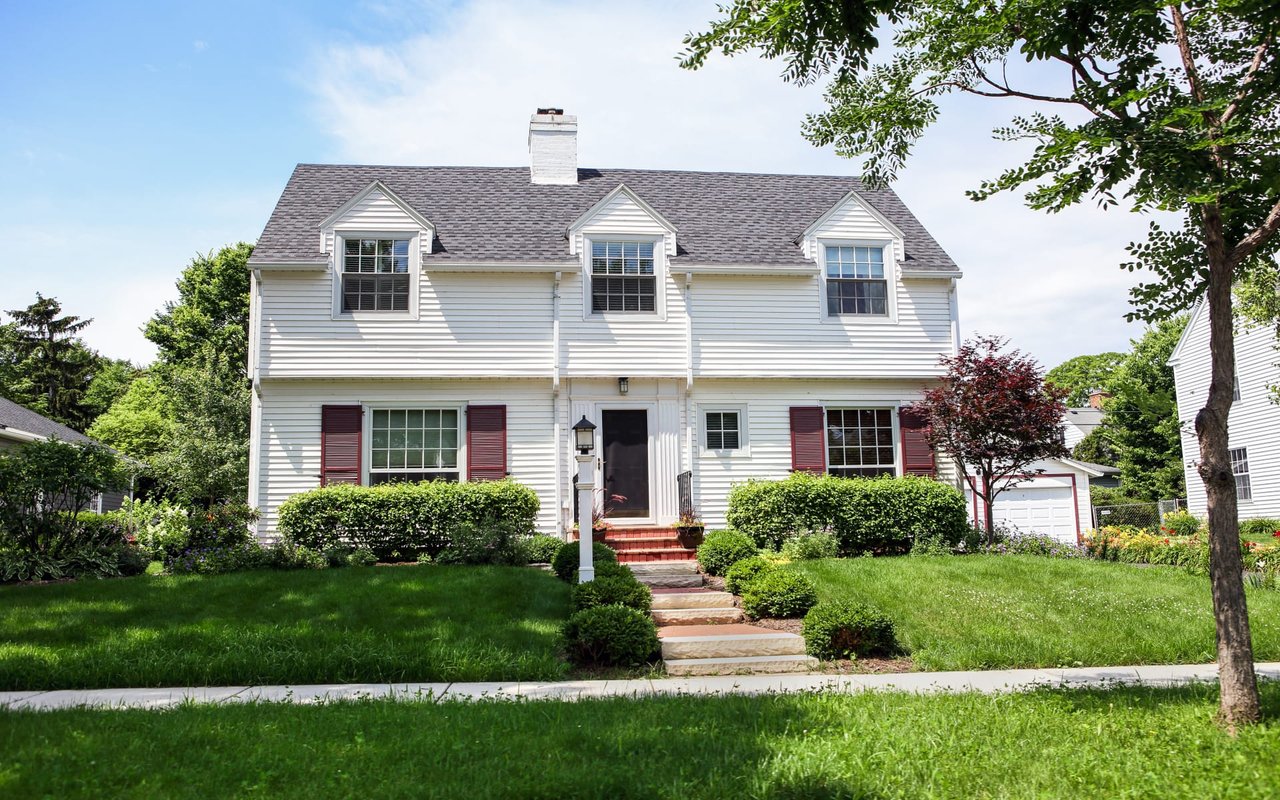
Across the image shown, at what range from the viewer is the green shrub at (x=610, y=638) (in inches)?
306

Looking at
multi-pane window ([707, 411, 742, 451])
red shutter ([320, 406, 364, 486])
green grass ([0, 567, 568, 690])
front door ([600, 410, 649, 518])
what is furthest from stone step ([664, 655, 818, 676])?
red shutter ([320, 406, 364, 486])

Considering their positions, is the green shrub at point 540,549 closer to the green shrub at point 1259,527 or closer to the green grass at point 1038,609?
the green grass at point 1038,609

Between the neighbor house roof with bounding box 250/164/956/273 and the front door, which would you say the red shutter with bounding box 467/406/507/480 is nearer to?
the front door

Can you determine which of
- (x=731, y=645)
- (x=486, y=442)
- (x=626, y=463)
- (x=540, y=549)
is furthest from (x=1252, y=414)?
(x=731, y=645)

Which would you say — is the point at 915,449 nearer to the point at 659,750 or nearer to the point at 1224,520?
the point at 1224,520

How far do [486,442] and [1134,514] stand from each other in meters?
25.0

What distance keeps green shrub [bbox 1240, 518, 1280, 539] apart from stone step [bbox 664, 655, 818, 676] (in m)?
17.4

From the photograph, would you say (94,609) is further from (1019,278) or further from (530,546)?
(1019,278)

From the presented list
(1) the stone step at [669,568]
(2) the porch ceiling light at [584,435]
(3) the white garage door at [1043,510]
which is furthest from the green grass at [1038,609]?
(3) the white garage door at [1043,510]

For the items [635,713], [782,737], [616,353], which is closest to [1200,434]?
[782,737]

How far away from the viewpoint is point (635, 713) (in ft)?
18.2

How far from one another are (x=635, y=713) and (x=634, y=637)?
2302 mm

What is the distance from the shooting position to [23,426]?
71.7 ft

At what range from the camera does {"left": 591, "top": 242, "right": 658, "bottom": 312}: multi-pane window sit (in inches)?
591
